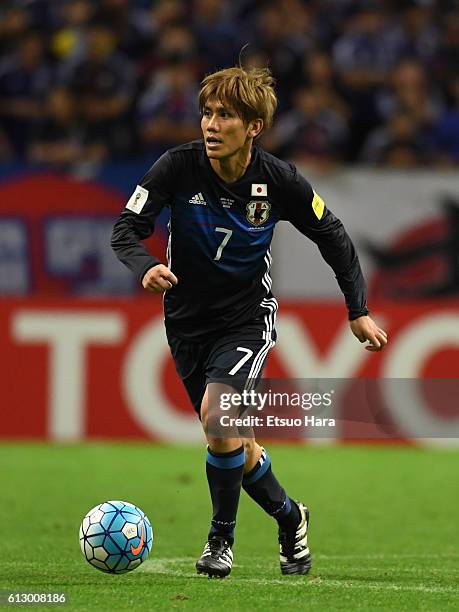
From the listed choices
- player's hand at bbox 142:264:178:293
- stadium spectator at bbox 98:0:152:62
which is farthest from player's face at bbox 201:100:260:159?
stadium spectator at bbox 98:0:152:62

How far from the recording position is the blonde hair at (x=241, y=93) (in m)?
5.71

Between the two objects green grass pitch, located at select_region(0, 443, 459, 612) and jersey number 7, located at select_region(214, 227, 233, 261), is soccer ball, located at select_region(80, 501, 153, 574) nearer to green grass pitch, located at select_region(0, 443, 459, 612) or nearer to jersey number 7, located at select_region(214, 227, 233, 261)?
green grass pitch, located at select_region(0, 443, 459, 612)

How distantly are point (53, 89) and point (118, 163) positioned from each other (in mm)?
1154

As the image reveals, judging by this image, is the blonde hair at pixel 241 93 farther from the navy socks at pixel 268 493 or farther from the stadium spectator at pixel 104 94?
the stadium spectator at pixel 104 94

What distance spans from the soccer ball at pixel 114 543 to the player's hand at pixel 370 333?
4.21 ft

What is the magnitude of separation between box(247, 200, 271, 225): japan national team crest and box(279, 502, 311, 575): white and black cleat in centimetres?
144

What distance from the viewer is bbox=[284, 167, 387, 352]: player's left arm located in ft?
19.4

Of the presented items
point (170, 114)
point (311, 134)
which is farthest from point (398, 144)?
point (170, 114)

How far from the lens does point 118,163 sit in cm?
1280

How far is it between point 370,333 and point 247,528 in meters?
2.32

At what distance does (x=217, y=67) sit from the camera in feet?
44.5

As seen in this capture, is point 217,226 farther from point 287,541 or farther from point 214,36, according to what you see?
point 214,36

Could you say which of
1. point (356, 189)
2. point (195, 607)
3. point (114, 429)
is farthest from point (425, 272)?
point (195, 607)

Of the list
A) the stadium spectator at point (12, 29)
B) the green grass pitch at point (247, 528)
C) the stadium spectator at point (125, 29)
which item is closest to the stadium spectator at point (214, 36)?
the stadium spectator at point (125, 29)
